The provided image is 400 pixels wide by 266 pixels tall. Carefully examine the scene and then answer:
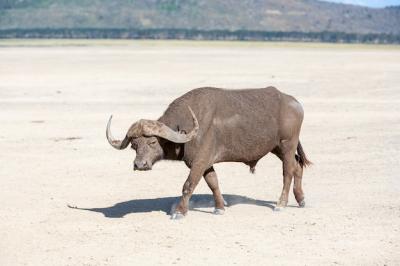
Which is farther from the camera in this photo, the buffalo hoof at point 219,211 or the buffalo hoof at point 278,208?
the buffalo hoof at point 278,208

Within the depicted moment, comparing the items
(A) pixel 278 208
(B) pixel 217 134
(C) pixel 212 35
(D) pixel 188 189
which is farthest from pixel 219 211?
(C) pixel 212 35

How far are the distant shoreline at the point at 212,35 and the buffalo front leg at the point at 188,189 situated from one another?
10752 centimetres

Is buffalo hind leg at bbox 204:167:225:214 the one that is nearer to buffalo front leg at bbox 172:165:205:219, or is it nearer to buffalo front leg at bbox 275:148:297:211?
buffalo front leg at bbox 172:165:205:219

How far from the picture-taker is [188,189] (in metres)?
13.4

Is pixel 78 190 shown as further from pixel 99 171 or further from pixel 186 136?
pixel 186 136

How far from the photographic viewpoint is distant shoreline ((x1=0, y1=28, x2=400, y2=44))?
121062 mm

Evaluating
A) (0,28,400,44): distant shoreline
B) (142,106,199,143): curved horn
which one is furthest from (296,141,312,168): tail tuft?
(0,28,400,44): distant shoreline

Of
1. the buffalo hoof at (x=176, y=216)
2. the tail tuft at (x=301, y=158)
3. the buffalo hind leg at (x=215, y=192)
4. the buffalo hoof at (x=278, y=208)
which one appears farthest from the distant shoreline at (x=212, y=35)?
the buffalo hoof at (x=176, y=216)

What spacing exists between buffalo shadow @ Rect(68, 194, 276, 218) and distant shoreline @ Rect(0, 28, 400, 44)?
10593 cm

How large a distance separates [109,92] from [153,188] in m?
18.4

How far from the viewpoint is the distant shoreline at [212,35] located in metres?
121

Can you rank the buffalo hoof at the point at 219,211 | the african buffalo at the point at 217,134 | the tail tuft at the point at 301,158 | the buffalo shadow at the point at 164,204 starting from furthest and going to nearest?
1. the tail tuft at the point at 301,158
2. the buffalo shadow at the point at 164,204
3. the buffalo hoof at the point at 219,211
4. the african buffalo at the point at 217,134

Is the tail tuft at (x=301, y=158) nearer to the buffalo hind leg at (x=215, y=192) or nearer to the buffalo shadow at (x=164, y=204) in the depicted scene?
the buffalo shadow at (x=164, y=204)

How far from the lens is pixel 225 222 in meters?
13.2
